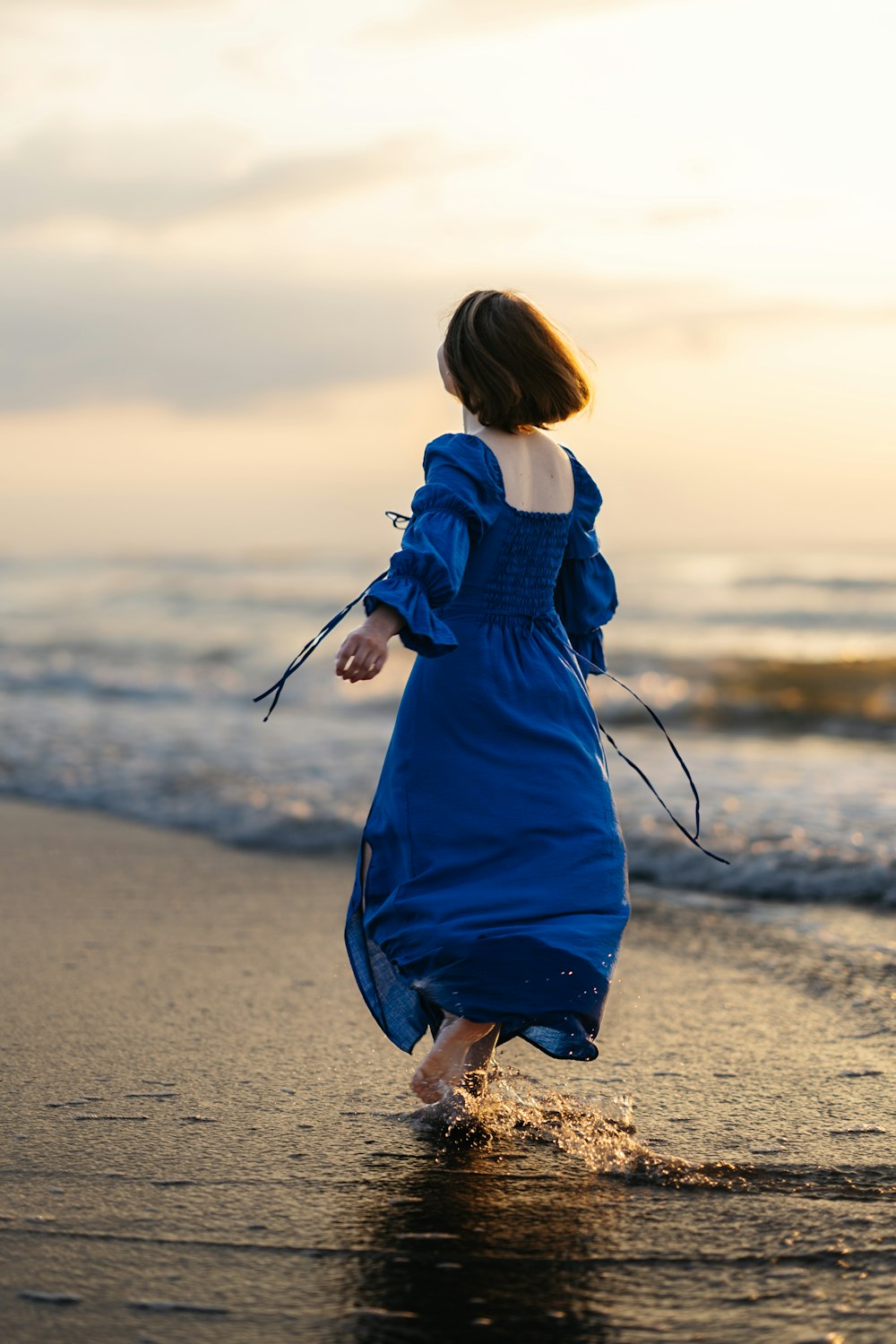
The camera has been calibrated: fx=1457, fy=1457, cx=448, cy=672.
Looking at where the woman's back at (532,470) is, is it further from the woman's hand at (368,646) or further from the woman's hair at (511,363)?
the woman's hand at (368,646)

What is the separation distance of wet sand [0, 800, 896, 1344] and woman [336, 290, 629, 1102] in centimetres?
28

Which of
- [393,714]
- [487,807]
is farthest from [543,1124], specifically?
[393,714]

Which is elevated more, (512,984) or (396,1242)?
(512,984)

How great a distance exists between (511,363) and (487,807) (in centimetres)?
90

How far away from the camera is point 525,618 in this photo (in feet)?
10.1

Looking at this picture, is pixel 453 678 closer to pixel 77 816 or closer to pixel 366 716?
pixel 77 816

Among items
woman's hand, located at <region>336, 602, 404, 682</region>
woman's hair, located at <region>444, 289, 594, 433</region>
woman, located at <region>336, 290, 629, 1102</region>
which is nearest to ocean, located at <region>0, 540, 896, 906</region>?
woman, located at <region>336, 290, 629, 1102</region>

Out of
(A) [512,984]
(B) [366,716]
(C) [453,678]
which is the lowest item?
(B) [366,716]

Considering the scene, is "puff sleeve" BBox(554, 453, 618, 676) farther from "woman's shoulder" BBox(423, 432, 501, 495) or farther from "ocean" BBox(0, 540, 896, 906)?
"ocean" BBox(0, 540, 896, 906)

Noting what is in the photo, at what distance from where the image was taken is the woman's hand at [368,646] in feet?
8.45

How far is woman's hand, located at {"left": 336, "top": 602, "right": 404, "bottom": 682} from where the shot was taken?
258 centimetres

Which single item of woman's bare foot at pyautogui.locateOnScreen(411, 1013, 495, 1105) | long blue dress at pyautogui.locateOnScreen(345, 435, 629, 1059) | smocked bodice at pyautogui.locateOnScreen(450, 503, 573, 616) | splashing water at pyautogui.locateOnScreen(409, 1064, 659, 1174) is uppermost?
smocked bodice at pyautogui.locateOnScreen(450, 503, 573, 616)

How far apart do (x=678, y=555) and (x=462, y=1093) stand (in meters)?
39.5

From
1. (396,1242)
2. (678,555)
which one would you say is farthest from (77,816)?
(678,555)
